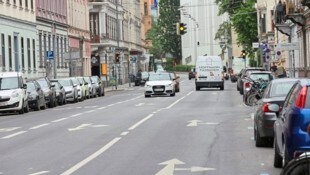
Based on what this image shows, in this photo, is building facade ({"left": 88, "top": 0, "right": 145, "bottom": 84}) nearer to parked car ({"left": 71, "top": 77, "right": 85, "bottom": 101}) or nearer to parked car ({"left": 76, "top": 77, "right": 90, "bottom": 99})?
parked car ({"left": 76, "top": 77, "right": 90, "bottom": 99})

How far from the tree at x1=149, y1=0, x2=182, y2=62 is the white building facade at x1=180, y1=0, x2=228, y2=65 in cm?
1181

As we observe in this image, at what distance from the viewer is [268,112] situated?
16375 millimetres

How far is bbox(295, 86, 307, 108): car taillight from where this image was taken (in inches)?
456

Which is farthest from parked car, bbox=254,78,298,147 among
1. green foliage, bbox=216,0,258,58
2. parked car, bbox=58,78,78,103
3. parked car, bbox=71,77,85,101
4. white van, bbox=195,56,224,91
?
green foliage, bbox=216,0,258,58

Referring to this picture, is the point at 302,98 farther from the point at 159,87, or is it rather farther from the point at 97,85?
the point at 97,85

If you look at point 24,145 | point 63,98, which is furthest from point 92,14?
point 24,145

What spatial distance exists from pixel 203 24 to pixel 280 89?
12570cm

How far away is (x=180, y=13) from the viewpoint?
155 m

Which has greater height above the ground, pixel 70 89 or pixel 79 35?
pixel 79 35

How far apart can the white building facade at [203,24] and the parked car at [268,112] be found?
121 meters

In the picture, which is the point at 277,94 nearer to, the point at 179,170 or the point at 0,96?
the point at 179,170

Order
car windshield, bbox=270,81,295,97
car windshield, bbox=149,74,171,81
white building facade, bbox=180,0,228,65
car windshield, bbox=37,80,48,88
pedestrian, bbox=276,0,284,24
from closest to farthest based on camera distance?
car windshield, bbox=270,81,295,97 < car windshield, bbox=37,80,48,88 < car windshield, bbox=149,74,171,81 < pedestrian, bbox=276,0,284,24 < white building facade, bbox=180,0,228,65

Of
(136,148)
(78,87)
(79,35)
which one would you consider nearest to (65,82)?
(78,87)

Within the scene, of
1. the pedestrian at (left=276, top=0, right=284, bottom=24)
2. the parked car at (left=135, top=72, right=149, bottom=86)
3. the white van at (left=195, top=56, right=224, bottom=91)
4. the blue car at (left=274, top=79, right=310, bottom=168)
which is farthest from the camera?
the parked car at (left=135, top=72, right=149, bottom=86)
